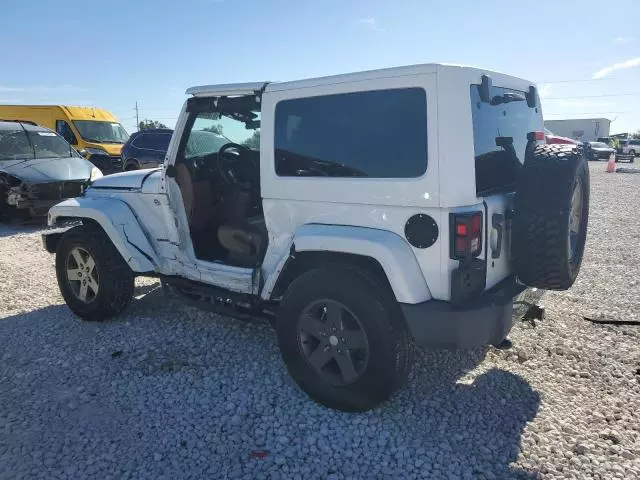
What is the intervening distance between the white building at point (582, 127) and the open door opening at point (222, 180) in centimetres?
5345

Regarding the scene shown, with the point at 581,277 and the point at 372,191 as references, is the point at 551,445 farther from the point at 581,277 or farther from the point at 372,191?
the point at 581,277

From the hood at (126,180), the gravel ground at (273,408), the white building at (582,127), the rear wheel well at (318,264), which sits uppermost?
the white building at (582,127)

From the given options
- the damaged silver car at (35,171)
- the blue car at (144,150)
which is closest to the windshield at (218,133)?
the damaged silver car at (35,171)

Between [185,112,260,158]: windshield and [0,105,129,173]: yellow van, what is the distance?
41.1 ft

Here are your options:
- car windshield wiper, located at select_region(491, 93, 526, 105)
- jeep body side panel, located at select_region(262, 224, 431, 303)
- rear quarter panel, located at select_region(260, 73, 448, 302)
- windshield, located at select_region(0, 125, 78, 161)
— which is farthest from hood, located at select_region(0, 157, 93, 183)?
car windshield wiper, located at select_region(491, 93, 526, 105)

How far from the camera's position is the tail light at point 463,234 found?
2.73m

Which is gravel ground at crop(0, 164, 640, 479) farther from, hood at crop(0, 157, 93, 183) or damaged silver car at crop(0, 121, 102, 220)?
hood at crop(0, 157, 93, 183)

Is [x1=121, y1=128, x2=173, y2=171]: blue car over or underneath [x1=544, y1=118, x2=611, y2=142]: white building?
underneath

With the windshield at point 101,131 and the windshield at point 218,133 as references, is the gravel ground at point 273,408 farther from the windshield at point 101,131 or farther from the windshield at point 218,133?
the windshield at point 101,131

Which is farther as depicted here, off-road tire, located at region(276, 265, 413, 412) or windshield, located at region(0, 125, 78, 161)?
windshield, located at region(0, 125, 78, 161)

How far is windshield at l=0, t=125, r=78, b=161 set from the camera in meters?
9.95

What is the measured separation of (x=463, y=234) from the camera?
2.74 metres

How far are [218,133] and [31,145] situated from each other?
7.78 meters

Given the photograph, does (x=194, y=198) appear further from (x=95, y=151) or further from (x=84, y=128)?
(x=84, y=128)
